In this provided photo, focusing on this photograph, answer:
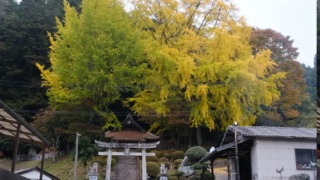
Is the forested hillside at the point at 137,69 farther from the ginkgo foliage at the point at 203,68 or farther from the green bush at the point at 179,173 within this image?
the green bush at the point at 179,173

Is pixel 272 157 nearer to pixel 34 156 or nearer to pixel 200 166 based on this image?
pixel 200 166

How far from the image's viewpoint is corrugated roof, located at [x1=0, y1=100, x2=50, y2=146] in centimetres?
388

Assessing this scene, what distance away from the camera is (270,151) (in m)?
6.44

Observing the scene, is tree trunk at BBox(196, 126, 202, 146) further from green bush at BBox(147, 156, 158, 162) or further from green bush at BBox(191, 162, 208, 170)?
green bush at BBox(147, 156, 158, 162)

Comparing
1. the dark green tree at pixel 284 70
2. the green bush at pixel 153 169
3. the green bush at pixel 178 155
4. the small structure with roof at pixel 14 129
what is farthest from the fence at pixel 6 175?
the green bush at pixel 178 155

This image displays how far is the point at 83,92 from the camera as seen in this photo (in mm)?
8539

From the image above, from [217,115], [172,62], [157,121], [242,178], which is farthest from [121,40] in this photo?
[242,178]

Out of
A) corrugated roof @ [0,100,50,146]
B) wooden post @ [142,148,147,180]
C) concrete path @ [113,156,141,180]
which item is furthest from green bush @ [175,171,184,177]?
corrugated roof @ [0,100,50,146]

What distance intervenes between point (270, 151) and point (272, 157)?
0.10m

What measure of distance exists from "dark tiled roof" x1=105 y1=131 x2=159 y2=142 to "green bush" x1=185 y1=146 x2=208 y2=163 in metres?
0.84

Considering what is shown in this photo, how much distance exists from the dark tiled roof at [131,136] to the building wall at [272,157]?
3093 millimetres

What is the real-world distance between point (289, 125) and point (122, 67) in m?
3.90

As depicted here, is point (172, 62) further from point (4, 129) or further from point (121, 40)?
point (4, 129)

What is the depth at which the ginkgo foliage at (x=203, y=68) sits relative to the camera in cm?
856
